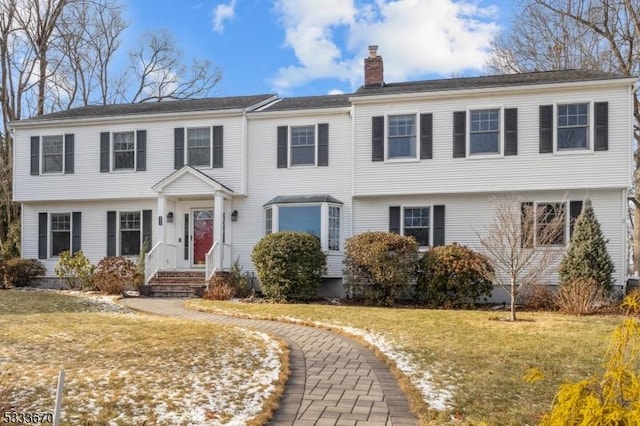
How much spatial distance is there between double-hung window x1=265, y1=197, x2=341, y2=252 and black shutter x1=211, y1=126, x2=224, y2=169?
2.41m

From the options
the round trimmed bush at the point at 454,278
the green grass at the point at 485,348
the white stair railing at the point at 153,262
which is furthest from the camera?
the white stair railing at the point at 153,262

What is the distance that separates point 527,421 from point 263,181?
13.6 metres

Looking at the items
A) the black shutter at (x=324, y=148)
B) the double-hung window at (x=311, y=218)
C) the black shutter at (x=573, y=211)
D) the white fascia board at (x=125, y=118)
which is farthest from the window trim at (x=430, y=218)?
the white fascia board at (x=125, y=118)

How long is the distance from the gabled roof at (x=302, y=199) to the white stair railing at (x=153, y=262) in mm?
3910

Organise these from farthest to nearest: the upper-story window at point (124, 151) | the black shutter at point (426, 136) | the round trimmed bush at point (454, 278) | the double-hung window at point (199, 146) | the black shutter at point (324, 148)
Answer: the upper-story window at point (124, 151)
the double-hung window at point (199, 146)
the black shutter at point (324, 148)
the black shutter at point (426, 136)
the round trimmed bush at point (454, 278)

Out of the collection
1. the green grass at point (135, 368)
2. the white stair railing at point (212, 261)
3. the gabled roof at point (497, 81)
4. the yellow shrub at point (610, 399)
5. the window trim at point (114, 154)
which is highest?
the gabled roof at point (497, 81)

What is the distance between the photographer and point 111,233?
18547mm

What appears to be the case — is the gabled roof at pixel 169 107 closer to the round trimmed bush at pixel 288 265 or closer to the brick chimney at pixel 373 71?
the brick chimney at pixel 373 71

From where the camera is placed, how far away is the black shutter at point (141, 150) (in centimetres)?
1822

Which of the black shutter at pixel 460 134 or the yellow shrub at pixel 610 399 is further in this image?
the black shutter at pixel 460 134

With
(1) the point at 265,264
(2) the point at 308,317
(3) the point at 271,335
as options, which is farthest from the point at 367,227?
(3) the point at 271,335

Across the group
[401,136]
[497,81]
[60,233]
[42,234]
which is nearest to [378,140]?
[401,136]

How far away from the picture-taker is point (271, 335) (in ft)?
30.0

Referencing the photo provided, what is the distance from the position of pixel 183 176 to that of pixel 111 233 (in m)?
3.72
